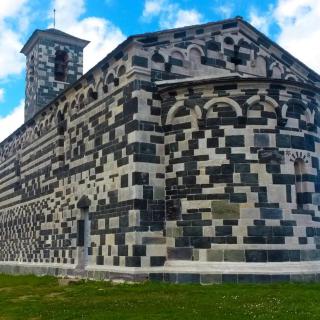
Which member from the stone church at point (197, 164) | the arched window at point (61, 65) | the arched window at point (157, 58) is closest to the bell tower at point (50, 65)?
the arched window at point (61, 65)

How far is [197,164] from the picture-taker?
1335 centimetres

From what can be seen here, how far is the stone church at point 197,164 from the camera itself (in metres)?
12.8

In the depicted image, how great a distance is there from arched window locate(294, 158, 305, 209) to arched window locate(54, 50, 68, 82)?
16.2 m

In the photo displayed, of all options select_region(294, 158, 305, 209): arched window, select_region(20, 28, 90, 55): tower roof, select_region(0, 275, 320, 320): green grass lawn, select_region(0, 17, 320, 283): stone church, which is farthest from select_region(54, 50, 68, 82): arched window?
select_region(294, 158, 305, 209): arched window

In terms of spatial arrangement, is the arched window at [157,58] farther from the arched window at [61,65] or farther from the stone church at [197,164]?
the arched window at [61,65]

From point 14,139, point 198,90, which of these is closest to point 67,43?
point 14,139

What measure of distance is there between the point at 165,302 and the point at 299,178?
19.6 ft

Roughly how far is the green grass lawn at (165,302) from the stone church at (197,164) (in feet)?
3.57

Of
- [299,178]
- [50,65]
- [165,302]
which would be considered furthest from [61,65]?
[165,302]

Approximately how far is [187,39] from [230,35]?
1.82m

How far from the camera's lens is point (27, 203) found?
22.0 metres

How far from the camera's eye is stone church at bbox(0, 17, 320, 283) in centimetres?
1275

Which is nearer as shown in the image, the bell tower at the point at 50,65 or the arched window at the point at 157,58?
the arched window at the point at 157,58

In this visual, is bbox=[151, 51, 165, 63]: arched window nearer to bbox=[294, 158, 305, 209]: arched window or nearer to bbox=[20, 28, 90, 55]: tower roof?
bbox=[294, 158, 305, 209]: arched window
